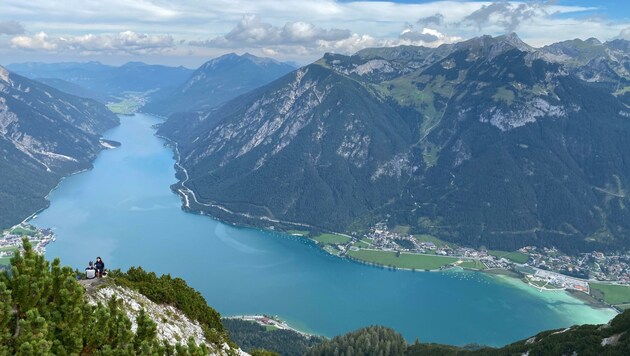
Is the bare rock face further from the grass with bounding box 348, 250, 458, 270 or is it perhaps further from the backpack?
the grass with bounding box 348, 250, 458, 270

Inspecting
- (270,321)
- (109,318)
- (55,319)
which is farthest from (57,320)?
(270,321)

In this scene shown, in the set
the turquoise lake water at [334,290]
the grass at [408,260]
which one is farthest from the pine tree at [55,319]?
the grass at [408,260]

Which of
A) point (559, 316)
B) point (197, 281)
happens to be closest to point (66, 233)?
point (197, 281)

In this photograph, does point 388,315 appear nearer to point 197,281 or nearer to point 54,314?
point 197,281

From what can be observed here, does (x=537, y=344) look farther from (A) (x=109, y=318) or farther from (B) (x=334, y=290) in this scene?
(B) (x=334, y=290)

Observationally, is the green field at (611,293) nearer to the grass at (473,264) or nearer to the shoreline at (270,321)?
the grass at (473,264)

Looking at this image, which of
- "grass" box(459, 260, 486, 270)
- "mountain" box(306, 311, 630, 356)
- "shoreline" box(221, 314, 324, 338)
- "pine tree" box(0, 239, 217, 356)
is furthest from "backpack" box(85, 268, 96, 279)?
"grass" box(459, 260, 486, 270)
